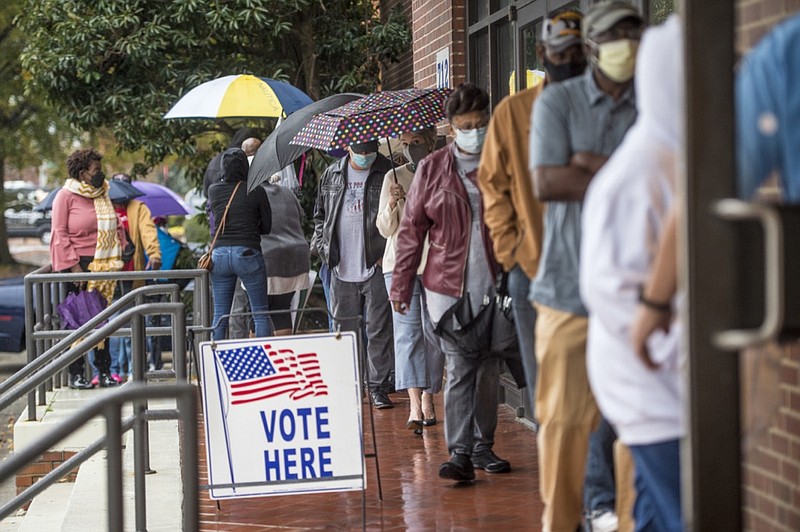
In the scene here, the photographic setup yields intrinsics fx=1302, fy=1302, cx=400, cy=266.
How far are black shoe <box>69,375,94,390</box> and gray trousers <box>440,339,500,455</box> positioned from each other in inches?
189

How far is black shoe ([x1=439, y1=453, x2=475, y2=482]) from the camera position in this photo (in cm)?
666

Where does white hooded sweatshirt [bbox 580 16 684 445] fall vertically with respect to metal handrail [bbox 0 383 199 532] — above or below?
above

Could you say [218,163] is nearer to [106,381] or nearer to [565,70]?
[106,381]

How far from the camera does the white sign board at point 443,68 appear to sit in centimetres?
1071

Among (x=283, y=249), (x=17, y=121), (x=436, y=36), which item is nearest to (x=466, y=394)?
(x=283, y=249)

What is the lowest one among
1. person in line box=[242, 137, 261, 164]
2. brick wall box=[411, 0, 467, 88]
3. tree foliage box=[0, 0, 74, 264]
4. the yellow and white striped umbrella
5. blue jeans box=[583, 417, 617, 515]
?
blue jeans box=[583, 417, 617, 515]

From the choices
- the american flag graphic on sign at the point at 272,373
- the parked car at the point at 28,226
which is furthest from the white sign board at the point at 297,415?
the parked car at the point at 28,226

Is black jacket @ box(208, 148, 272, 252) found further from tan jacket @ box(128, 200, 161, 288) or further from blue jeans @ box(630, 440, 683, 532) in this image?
blue jeans @ box(630, 440, 683, 532)

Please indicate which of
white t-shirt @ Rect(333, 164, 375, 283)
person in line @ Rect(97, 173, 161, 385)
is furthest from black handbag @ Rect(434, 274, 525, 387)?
person in line @ Rect(97, 173, 161, 385)

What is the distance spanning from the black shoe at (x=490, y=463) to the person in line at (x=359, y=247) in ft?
6.90

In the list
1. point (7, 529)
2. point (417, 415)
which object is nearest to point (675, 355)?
point (417, 415)

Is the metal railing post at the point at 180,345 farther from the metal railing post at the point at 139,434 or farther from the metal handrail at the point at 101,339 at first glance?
the metal railing post at the point at 139,434

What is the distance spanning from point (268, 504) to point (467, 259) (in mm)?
1629

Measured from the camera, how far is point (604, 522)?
15.7ft
